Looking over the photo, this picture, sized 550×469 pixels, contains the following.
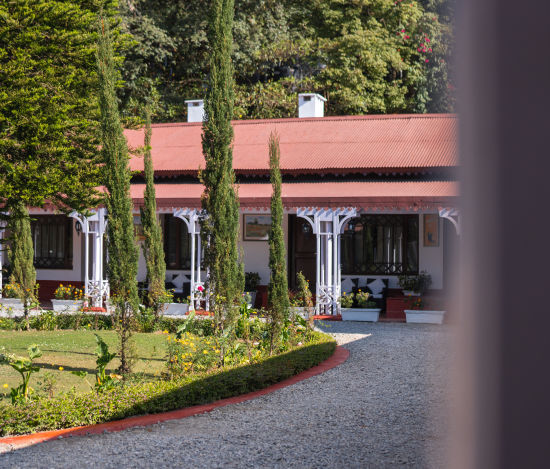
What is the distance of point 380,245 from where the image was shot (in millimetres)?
18391

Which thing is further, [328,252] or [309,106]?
[309,106]

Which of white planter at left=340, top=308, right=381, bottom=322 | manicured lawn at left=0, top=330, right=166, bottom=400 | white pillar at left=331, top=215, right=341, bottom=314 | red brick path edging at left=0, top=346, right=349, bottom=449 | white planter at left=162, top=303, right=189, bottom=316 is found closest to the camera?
red brick path edging at left=0, top=346, right=349, bottom=449

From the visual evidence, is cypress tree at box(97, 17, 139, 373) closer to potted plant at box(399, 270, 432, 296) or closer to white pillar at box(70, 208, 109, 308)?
white pillar at box(70, 208, 109, 308)

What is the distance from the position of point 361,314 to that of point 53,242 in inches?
386

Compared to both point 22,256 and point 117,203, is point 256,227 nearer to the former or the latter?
point 22,256

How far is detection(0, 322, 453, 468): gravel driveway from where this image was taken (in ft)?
18.6

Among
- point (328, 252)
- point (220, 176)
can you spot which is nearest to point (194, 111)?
point (328, 252)

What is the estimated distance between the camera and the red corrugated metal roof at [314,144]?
18.7m

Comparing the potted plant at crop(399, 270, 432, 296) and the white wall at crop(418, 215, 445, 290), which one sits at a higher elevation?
the white wall at crop(418, 215, 445, 290)

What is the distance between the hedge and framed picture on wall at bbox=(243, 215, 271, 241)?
9.90m

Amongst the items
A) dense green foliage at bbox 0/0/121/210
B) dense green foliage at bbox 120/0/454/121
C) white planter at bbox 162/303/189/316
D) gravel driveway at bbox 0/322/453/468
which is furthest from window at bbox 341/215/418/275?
dense green foliage at bbox 120/0/454/121

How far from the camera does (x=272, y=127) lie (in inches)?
860

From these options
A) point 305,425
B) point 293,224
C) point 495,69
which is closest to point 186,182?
point 293,224

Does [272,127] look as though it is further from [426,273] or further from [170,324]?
[170,324]
